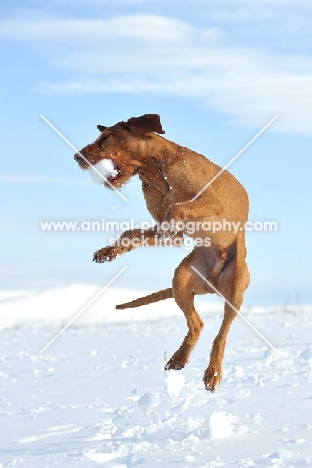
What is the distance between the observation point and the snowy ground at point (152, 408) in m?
5.32

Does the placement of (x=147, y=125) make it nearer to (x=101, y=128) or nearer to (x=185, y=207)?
(x=101, y=128)

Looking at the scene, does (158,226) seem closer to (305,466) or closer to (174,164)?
(174,164)

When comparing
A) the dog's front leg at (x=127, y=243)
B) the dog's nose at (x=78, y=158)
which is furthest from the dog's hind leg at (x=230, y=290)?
the dog's nose at (x=78, y=158)

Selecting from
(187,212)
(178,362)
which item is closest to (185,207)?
(187,212)

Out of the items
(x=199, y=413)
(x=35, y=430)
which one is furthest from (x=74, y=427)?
(x=199, y=413)

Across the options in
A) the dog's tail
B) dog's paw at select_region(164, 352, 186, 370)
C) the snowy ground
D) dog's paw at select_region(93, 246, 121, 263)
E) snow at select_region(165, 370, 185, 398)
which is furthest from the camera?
the dog's tail

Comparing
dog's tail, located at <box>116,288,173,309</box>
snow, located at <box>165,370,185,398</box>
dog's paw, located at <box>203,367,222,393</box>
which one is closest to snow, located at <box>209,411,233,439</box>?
dog's paw, located at <box>203,367,222,393</box>

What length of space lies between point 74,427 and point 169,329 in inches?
346

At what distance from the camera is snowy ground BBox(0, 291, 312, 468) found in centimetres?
532

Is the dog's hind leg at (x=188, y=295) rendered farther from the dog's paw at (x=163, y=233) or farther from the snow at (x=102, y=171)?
the snow at (x=102, y=171)

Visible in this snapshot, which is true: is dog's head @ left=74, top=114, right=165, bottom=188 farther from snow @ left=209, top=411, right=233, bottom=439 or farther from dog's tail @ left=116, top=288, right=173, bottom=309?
snow @ left=209, top=411, right=233, bottom=439

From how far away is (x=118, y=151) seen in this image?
5.93 metres

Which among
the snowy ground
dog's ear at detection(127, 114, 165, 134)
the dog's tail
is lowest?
the snowy ground

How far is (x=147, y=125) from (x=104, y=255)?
42.3 inches
